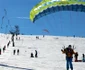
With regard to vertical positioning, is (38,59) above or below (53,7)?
below

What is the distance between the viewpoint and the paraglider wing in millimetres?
21953

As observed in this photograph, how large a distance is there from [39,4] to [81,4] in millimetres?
2958

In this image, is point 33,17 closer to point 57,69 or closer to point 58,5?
point 58,5

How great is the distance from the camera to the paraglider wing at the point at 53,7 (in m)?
22.0

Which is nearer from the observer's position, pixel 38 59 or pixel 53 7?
pixel 53 7

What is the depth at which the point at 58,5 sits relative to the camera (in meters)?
22.2

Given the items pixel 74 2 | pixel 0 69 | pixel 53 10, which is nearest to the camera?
pixel 0 69

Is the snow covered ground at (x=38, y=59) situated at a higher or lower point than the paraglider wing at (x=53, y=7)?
lower

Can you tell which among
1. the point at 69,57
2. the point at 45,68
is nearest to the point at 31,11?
the point at 45,68

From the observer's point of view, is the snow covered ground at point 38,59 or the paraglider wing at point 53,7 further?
→ the paraglider wing at point 53,7

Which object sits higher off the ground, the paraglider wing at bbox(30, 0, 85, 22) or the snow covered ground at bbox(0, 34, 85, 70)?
the paraglider wing at bbox(30, 0, 85, 22)

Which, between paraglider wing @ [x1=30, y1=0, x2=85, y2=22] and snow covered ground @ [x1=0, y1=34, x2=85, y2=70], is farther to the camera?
paraglider wing @ [x1=30, y1=0, x2=85, y2=22]

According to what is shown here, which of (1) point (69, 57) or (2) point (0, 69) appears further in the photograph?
(2) point (0, 69)

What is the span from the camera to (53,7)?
2255cm
